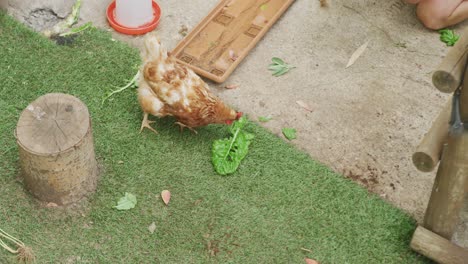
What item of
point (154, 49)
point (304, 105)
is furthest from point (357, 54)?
point (154, 49)

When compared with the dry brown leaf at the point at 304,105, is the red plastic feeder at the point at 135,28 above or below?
below

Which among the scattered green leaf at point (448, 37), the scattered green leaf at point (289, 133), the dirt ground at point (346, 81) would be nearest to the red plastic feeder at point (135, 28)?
the dirt ground at point (346, 81)

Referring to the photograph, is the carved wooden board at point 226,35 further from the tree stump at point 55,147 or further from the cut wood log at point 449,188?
the cut wood log at point 449,188

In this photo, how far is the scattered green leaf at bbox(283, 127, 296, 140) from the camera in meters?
5.57

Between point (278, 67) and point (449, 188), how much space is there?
243 centimetres

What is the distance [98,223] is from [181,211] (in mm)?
690

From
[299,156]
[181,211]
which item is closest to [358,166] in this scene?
[299,156]

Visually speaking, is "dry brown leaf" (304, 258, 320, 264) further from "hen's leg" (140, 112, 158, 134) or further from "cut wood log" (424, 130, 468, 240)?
"hen's leg" (140, 112, 158, 134)

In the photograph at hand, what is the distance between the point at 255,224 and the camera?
194 inches

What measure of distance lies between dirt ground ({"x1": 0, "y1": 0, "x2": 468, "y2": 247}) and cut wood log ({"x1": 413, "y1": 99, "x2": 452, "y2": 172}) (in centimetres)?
107

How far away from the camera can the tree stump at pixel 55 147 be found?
4.35 meters

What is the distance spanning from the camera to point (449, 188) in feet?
14.4

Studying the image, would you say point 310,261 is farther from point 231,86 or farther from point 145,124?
point 231,86

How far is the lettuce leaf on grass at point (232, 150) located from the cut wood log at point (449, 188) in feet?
5.47
